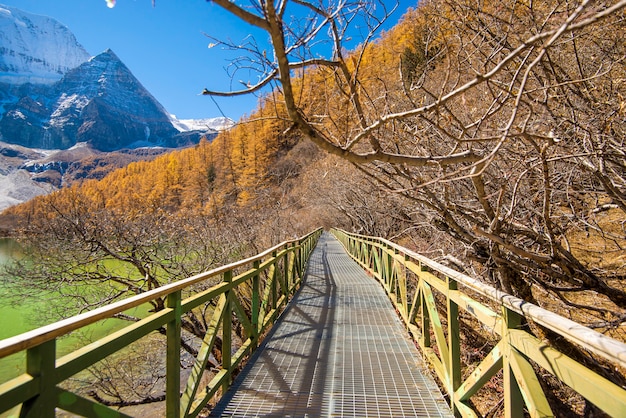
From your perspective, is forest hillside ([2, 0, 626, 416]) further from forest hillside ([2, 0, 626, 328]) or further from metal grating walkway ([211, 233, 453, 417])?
metal grating walkway ([211, 233, 453, 417])

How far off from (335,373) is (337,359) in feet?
1.31

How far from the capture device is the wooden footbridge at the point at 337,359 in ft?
4.25

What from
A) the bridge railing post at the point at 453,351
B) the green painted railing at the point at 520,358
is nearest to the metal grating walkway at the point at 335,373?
the bridge railing post at the point at 453,351

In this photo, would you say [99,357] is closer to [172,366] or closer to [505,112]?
[172,366]

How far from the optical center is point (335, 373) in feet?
12.0

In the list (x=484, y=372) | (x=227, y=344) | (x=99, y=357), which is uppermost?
(x=99, y=357)

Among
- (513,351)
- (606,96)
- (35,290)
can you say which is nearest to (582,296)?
(606,96)

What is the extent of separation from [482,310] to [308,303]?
16.8 feet

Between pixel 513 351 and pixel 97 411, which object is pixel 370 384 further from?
pixel 97 411

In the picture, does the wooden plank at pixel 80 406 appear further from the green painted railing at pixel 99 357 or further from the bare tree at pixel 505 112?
the bare tree at pixel 505 112

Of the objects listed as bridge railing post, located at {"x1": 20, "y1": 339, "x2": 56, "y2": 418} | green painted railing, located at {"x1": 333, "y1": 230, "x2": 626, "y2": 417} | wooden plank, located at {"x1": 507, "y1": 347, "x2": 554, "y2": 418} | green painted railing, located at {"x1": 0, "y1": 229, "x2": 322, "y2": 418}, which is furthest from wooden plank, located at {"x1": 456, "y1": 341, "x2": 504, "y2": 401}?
bridge railing post, located at {"x1": 20, "y1": 339, "x2": 56, "y2": 418}

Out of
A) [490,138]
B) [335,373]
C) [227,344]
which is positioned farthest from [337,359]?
[490,138]

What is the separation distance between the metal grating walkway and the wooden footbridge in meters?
0.01

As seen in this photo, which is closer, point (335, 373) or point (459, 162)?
point (459, 162)
